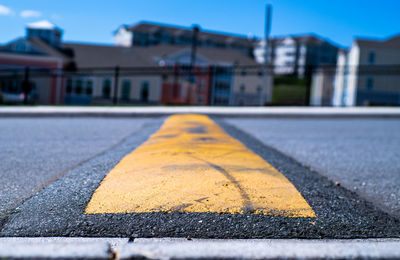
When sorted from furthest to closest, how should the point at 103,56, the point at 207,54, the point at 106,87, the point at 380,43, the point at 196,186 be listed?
the point at 207,54 → the point at 380,43 → the point at 103,56 → the point at 106,87 → the point at 196,186

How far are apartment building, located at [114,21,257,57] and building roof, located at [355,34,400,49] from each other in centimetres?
4267

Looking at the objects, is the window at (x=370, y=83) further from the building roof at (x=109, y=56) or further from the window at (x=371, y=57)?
the building roof at (x=109, y=56)

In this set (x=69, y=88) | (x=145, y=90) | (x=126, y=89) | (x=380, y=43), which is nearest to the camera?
(x=69, y=88)

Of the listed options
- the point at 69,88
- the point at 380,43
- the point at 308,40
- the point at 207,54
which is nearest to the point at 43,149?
the point at 69,88

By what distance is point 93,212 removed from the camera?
7.96ft

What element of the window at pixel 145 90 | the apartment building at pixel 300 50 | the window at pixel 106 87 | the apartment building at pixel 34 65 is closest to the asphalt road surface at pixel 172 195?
the apartment building at pixel 34 65

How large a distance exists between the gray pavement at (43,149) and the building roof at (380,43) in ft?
132

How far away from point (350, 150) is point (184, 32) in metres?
85.0

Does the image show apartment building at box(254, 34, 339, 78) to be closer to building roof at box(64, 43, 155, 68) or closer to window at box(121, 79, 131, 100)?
building roof at box(64, 43, 155, 68)

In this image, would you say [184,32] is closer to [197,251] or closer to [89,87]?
[89,87]

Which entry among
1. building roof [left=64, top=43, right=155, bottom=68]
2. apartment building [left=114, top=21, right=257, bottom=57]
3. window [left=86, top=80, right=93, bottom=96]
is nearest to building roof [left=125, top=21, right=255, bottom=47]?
apartment building [left=114, top=21, right=257, bottom=57]

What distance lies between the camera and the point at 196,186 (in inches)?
111

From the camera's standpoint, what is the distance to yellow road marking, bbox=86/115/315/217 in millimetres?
2506

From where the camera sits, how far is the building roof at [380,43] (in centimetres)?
4272
